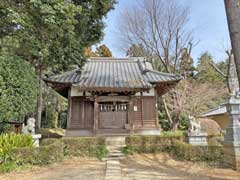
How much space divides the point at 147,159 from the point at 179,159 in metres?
1.20

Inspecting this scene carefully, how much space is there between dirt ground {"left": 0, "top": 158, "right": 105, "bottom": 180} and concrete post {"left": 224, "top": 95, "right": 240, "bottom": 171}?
4.05m

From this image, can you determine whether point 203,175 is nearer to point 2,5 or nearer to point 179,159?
point 179,159

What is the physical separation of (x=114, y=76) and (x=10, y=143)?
806 centimetres

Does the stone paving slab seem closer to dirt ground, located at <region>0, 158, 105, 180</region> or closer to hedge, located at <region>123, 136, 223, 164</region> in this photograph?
dirt ground, located at <region>0, 158, 105, 180</region>

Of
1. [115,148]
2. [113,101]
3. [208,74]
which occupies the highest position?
[208,74]

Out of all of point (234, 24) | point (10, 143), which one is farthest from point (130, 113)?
point (234, 24)

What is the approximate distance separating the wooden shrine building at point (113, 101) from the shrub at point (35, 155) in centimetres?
491

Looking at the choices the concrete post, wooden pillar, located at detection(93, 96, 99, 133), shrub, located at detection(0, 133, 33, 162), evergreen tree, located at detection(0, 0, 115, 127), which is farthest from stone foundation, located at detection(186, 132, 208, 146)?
evergreen tree, located at detection(0, 0, 115, 127)

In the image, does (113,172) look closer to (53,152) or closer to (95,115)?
(53,152)

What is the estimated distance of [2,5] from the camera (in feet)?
24.0

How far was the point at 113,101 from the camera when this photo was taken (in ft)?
42.9

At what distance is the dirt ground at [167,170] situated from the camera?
5845mm

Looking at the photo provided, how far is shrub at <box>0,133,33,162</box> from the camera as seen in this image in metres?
6.81

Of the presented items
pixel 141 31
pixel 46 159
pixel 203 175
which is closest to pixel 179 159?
pixel 203 175
